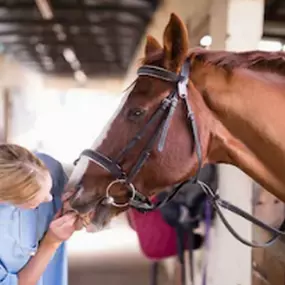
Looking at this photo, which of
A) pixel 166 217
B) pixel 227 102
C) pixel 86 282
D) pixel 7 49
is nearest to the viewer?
pixel 227 102

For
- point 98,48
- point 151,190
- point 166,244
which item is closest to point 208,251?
point 166,244

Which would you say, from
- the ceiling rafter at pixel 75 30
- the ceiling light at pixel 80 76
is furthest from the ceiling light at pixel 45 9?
the ceiling light at pixel 80 76

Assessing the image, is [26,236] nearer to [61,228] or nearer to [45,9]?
[61,228]

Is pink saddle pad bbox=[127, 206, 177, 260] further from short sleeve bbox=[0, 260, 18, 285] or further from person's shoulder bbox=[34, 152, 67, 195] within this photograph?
short sleeve bbox=[0, 260, 18, 285]

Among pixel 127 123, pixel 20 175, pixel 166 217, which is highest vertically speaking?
pixel 127 123

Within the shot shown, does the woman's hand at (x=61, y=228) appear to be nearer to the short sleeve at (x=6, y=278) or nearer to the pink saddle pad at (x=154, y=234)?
the short sleeve at (x=6, y=278)

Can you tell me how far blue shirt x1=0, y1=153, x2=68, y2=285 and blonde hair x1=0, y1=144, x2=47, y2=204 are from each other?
0.31 ft

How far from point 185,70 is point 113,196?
0.33m

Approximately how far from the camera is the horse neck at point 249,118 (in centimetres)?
136

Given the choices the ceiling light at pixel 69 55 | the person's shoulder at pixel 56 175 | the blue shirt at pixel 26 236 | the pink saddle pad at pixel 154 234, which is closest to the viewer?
the blue shirt at pixel 26 236

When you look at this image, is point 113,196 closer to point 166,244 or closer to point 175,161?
point 175,161

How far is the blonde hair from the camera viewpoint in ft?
4.55

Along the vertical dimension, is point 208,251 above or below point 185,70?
below

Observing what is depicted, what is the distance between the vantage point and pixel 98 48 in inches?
369
